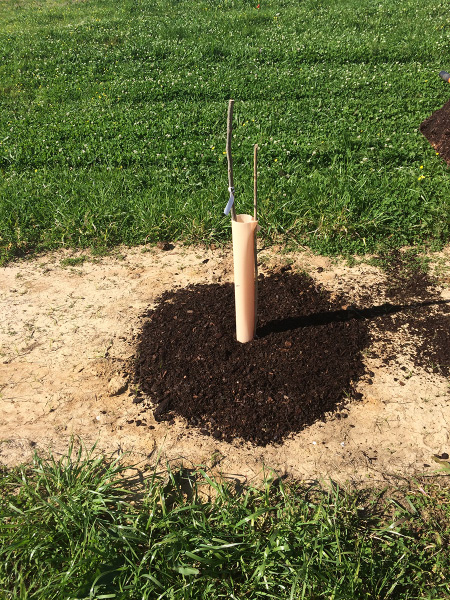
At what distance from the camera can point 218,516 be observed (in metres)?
2.59

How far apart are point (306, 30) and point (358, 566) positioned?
975cm

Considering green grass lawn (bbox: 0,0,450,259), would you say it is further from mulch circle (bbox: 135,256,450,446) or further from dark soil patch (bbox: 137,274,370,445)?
dark soil patch (bbox: 137,274,370,445)

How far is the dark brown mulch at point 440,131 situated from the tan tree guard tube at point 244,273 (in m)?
2.84

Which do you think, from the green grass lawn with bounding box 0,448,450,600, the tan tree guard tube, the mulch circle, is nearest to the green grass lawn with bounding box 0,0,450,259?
the mulch circle

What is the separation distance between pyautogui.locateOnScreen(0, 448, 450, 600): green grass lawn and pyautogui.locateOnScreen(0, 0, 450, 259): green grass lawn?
2534 mm

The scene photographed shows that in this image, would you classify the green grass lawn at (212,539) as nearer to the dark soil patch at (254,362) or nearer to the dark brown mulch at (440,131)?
the dark soil patch at (254,362)

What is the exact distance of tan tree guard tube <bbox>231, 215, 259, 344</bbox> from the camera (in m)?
3.02

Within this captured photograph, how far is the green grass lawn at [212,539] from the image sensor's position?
2311mm

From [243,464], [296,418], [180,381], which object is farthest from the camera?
[180,381]

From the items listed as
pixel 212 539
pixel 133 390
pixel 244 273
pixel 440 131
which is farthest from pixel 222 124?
pixel 212 539

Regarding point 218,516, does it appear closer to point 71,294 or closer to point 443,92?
point 71,294

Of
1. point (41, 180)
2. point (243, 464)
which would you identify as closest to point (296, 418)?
point (243, 464)

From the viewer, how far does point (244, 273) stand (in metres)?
3.20

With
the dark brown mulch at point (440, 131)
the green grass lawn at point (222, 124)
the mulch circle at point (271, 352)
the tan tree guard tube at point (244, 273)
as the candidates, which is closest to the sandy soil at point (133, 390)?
the mulch circle at point (271, 352)
